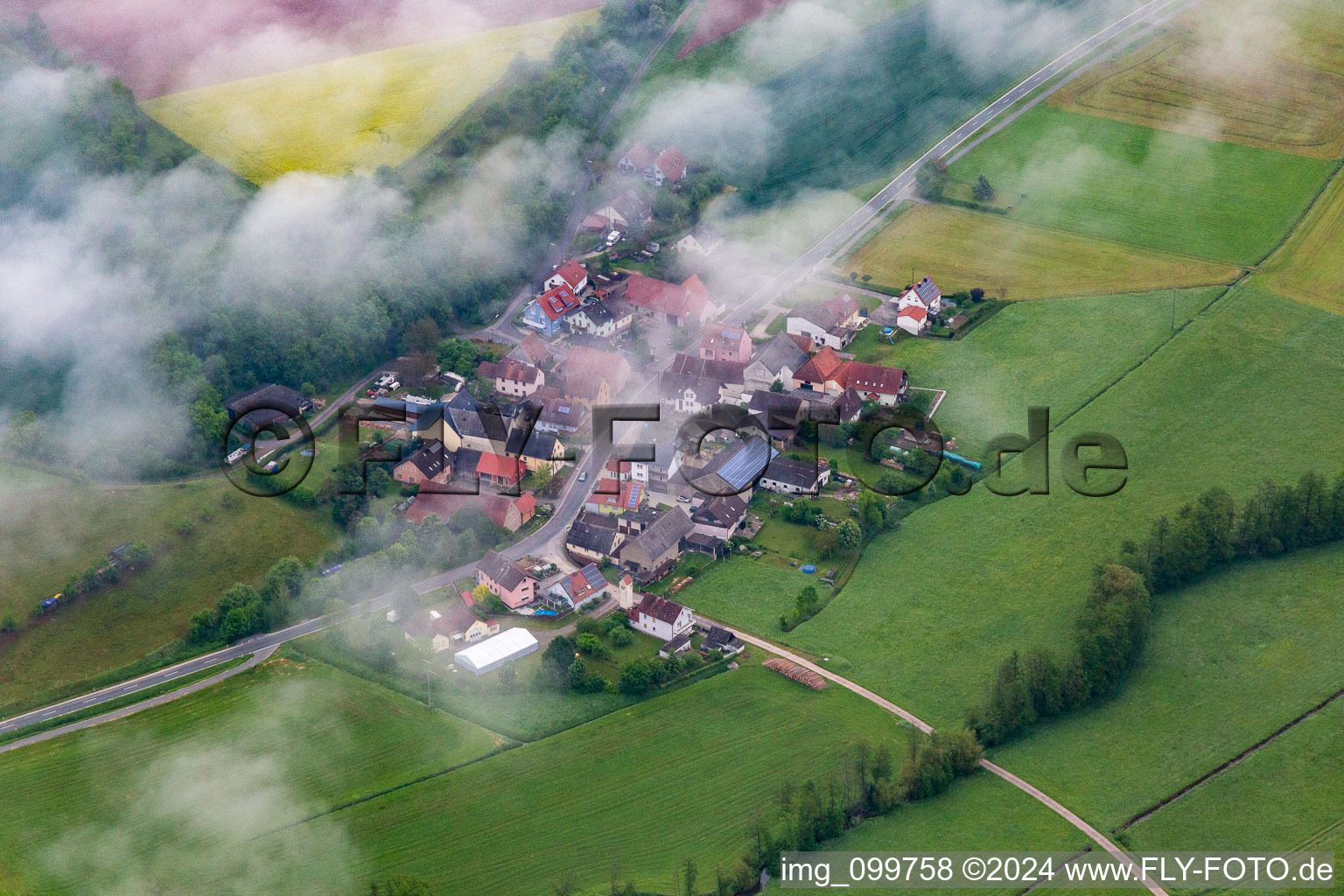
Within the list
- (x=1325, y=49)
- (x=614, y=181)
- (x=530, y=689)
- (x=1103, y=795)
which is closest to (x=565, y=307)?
(x=614, y=181)

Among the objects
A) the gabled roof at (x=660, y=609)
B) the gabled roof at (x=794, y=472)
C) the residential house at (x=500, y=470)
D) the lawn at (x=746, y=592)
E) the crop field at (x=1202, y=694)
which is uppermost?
the residential house at (x=500, y=470)

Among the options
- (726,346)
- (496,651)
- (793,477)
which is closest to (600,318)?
(726,346)

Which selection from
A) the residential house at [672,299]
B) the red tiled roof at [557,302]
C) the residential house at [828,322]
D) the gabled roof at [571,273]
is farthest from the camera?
the gabled roof at [571,273]

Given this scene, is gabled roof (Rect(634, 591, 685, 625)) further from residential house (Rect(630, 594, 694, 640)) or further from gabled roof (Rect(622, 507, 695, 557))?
gabled roof (Rect(622, 507, 695, 557))

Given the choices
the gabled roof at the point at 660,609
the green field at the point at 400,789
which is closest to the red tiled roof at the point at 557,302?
the gabled roof at the point at 660,609

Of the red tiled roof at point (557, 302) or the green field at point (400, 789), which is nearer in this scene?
the green field at point (400, 789)

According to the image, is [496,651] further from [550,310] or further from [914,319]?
[914,319]

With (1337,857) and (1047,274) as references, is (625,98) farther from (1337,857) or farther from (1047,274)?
(1337,857)

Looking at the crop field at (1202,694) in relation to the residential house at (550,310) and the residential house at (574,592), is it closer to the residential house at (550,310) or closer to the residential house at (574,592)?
the residential house at (574,592)
